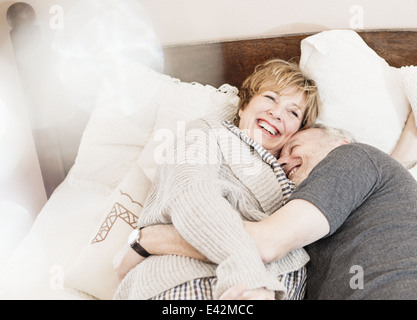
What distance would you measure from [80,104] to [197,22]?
67 cm

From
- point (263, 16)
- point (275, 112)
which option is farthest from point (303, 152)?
point (263, 16)

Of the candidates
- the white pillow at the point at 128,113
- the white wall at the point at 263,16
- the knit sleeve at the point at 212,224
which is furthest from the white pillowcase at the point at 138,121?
the knit sleeve at the point at 212,224

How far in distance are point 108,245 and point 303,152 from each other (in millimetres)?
655

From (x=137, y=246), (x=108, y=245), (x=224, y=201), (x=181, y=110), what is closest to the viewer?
(x=224, y=201)

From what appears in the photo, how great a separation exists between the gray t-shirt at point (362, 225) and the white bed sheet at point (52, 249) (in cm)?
72

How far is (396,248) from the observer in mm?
917

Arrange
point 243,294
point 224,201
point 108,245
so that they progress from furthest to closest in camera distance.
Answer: point 108,245 < point 224,201 < point 243,294

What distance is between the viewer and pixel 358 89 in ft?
4.64

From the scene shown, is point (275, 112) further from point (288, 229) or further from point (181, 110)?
point (288, 229)

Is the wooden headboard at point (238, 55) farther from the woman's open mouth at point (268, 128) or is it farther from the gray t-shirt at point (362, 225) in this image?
the gray t-shirt at point (362, 225)

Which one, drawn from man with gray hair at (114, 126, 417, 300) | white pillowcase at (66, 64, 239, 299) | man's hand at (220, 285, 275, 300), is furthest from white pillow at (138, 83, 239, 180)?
man's hand at (220, 285, 275, 300)
